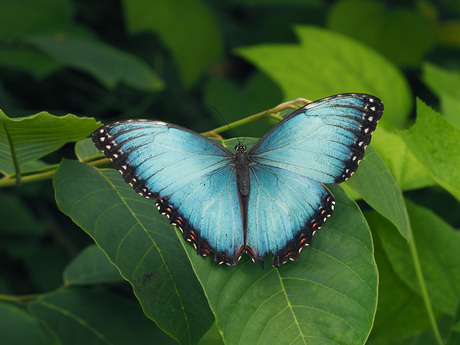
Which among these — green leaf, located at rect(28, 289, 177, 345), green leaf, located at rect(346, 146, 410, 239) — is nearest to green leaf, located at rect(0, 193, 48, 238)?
green leaf, located at rect(28, 289, 177, 345)

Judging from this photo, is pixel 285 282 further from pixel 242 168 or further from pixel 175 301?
pixel 242 168

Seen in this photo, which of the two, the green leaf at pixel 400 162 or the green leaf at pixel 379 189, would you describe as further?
the green leaf at pixel 400 162

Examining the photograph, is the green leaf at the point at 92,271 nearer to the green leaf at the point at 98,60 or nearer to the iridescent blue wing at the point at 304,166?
the iridescent blue wing at the point at 304,166

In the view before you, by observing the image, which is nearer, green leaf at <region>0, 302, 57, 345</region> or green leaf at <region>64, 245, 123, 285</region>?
green leaf at <region>0, 302, 57, 345</region>

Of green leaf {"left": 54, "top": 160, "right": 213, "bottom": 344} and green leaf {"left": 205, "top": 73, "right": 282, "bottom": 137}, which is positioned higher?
green leaf {"left": 54, "top": 160, "right": 213, "bottom": 344}

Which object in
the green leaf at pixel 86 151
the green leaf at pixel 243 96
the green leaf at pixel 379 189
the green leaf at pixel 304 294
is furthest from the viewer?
the green leaf at pixel 243 96

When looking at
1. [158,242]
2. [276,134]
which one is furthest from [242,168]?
[158,242]

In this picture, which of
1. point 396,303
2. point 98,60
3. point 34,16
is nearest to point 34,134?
point 396,303

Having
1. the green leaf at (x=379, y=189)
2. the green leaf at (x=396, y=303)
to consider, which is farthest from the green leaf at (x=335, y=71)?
the green leaf at (x=379, y=189)

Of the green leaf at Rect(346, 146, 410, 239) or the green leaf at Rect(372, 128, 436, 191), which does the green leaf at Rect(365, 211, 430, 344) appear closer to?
the green leaf at Rect(372, 128, 436, 191)
